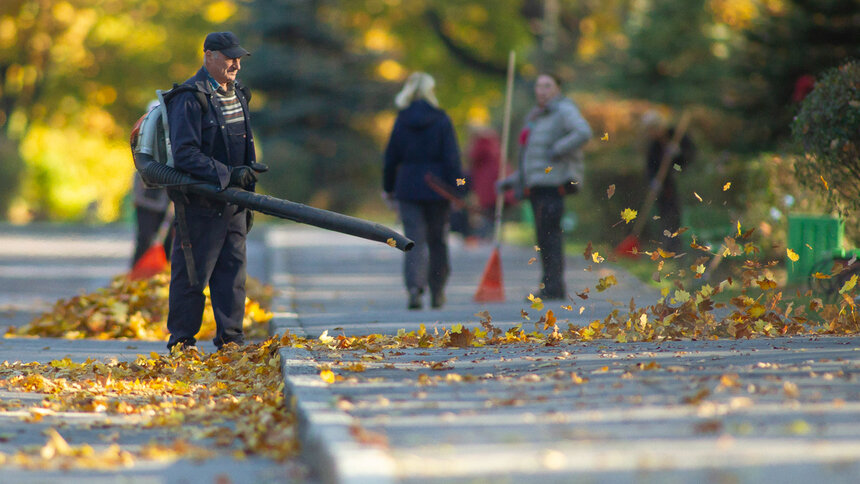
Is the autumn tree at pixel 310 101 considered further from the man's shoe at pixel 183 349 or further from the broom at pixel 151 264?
the man's shoe at pixel 183 349

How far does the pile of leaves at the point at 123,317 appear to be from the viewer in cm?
950

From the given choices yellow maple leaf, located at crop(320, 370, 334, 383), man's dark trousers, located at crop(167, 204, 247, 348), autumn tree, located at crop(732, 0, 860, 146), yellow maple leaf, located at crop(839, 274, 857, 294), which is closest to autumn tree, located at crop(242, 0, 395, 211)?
autumn tree, located at crop(732, 0, 860, 146)

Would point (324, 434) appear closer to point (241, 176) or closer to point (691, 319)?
point (241, 176)

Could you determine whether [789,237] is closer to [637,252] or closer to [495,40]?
[637,252]

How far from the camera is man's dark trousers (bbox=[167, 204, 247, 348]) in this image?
7727mm

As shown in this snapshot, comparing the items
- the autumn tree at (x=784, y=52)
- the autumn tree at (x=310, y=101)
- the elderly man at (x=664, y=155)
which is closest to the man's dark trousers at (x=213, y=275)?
the elderly man at (x=664, y=155)

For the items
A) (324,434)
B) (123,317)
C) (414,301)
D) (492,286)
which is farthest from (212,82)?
(492,286)

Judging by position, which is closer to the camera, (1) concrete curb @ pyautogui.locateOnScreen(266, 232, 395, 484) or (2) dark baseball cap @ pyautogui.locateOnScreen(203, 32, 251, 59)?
(1) concrete curb @ pyautogui.locateOnScreen(266, 232, 395, 484)

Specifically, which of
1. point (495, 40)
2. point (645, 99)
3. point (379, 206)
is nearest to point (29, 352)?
point (645, 99)

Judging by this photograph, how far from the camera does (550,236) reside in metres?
10.5

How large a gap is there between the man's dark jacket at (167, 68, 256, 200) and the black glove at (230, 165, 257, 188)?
0.16ft

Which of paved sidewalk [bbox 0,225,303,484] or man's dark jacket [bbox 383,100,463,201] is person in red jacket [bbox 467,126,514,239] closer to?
paved sidewalk [bbox 0,225,303,484]

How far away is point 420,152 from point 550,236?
1.31 m

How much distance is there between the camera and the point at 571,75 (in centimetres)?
3309
